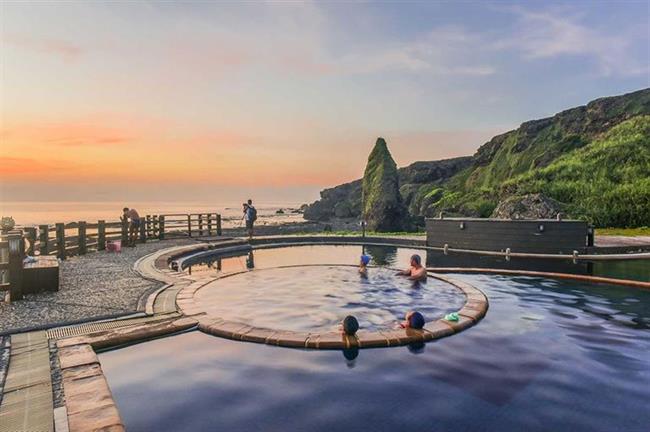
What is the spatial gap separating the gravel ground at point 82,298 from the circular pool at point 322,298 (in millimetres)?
1545

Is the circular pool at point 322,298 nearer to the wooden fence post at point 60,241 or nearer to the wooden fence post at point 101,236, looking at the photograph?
the wooden fence post at point 60,241

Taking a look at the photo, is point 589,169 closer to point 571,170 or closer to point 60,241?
point 571,170

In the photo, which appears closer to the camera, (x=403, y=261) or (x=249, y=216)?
(x=403, y=261)

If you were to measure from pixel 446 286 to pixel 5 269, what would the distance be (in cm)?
967

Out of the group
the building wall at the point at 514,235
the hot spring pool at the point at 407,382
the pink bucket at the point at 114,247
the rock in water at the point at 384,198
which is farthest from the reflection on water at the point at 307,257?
the rock in water at the point at 384,198

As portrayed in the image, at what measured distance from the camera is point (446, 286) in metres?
10.1

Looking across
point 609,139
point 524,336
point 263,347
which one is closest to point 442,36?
point 524,336

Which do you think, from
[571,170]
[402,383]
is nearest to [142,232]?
[402,383]

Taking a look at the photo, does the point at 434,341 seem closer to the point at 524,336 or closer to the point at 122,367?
the point at 524,336

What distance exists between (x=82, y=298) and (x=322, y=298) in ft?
16.3

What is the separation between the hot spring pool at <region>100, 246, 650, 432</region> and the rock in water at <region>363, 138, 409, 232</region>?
33794 mm

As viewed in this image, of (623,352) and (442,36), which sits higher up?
(442,36)

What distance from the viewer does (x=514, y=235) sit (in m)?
16.0

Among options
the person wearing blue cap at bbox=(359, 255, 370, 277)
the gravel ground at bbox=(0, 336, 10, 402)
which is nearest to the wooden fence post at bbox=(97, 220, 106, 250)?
the person wearing blue cap at bbox=(359, 255, 370, 277)
